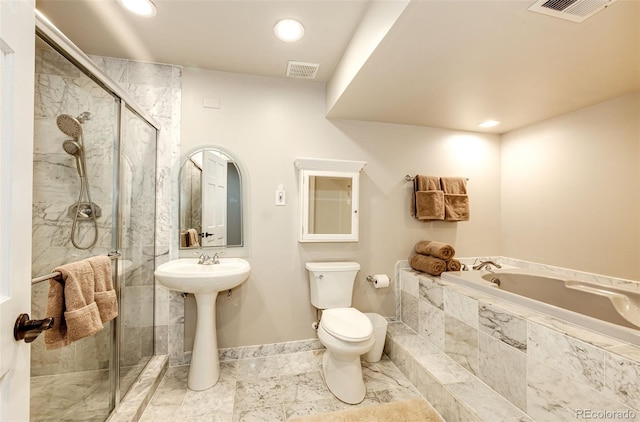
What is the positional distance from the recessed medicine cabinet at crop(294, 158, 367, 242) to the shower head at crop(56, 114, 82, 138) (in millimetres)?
1342

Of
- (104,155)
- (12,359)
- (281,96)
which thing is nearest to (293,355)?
(12,359)

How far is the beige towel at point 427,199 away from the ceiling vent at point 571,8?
142 centimetres

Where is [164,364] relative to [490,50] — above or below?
below

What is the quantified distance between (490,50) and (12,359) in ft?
7.29

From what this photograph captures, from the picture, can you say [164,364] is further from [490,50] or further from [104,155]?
[490,50]

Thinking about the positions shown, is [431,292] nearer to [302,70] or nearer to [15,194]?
[302,70]

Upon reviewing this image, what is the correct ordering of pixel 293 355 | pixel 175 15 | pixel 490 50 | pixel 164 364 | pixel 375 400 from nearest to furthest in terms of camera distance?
pixel 490 50 → pixel 175 15 → pixel 375 400 → pixel 164 364 → pixel 293 355

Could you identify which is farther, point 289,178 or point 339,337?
point 289,178

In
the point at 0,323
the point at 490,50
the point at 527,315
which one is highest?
the point at 490,50

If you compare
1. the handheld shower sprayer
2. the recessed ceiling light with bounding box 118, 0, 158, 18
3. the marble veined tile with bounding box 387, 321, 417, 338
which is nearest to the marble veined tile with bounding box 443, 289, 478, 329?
the marble veined tile with bounding box 387, 321, 417, 338

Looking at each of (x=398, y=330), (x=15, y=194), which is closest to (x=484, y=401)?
(x=398, y=330)

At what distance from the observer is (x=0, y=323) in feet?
1.96

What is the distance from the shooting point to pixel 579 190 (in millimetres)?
2119

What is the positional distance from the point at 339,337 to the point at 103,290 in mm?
1294
